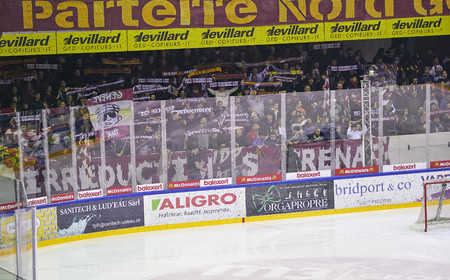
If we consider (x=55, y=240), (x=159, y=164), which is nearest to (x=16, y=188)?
(x=55, y=240)

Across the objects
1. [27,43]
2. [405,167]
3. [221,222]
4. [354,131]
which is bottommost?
[221,222]

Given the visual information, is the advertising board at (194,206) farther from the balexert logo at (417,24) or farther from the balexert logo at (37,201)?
the balexert logo at (417,24)

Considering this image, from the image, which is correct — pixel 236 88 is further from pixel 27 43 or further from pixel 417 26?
pixel 27 43

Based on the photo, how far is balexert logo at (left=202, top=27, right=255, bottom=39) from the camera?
16922 mm

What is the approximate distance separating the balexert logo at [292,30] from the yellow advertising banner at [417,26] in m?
1.83

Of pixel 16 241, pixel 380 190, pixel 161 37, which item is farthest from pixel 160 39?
pixel 16 241

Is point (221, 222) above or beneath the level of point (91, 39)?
beneath

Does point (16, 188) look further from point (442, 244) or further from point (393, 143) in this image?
point (393, 143)

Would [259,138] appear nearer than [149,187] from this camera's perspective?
No

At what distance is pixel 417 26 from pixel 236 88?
4.65 meters

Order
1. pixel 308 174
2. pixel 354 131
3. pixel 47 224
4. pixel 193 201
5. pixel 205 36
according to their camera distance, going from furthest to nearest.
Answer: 1. pixel 205 36
2. pixel 354 131
3. pixel 308 174
4. pixel 193 201
5. pixel 47 224

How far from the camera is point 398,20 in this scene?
17.9 metres

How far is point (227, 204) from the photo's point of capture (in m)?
15.2

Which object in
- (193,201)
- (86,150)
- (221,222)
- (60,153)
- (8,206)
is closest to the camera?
(8,206)
